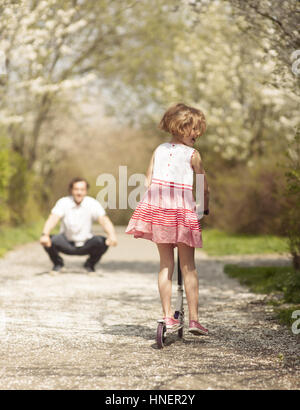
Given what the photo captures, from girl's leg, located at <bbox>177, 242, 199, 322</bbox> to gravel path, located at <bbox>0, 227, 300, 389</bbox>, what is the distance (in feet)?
0.85

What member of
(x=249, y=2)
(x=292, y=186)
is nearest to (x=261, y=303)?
(x=292, y=186)

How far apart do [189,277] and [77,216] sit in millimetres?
4823

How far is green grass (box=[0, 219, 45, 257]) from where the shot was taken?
14.7m

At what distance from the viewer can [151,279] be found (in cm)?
969

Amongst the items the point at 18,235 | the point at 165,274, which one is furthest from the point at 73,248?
the point at 18,235

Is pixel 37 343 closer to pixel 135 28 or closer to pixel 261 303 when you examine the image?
pixel 261 303

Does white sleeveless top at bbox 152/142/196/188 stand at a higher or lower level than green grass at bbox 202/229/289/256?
higher

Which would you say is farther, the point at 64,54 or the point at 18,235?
the point at 64,54

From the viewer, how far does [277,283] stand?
8.33 m

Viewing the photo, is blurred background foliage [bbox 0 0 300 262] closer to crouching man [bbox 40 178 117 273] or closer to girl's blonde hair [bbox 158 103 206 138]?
crouching man [bbox 40 178 117 273]

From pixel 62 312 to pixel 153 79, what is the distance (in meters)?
19.9

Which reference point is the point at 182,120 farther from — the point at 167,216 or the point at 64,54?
the point at 64,54

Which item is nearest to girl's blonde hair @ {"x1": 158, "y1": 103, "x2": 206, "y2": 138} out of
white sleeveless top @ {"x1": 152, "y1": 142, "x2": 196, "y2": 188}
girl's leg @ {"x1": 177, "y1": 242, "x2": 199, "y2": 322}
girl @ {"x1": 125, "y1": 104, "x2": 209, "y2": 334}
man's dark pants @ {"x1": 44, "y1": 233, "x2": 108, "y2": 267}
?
girl @ {"x1": 125, "y1": 104, "x2": 209, "y2": 334}

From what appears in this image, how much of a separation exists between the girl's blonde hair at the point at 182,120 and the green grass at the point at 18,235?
8.11m
